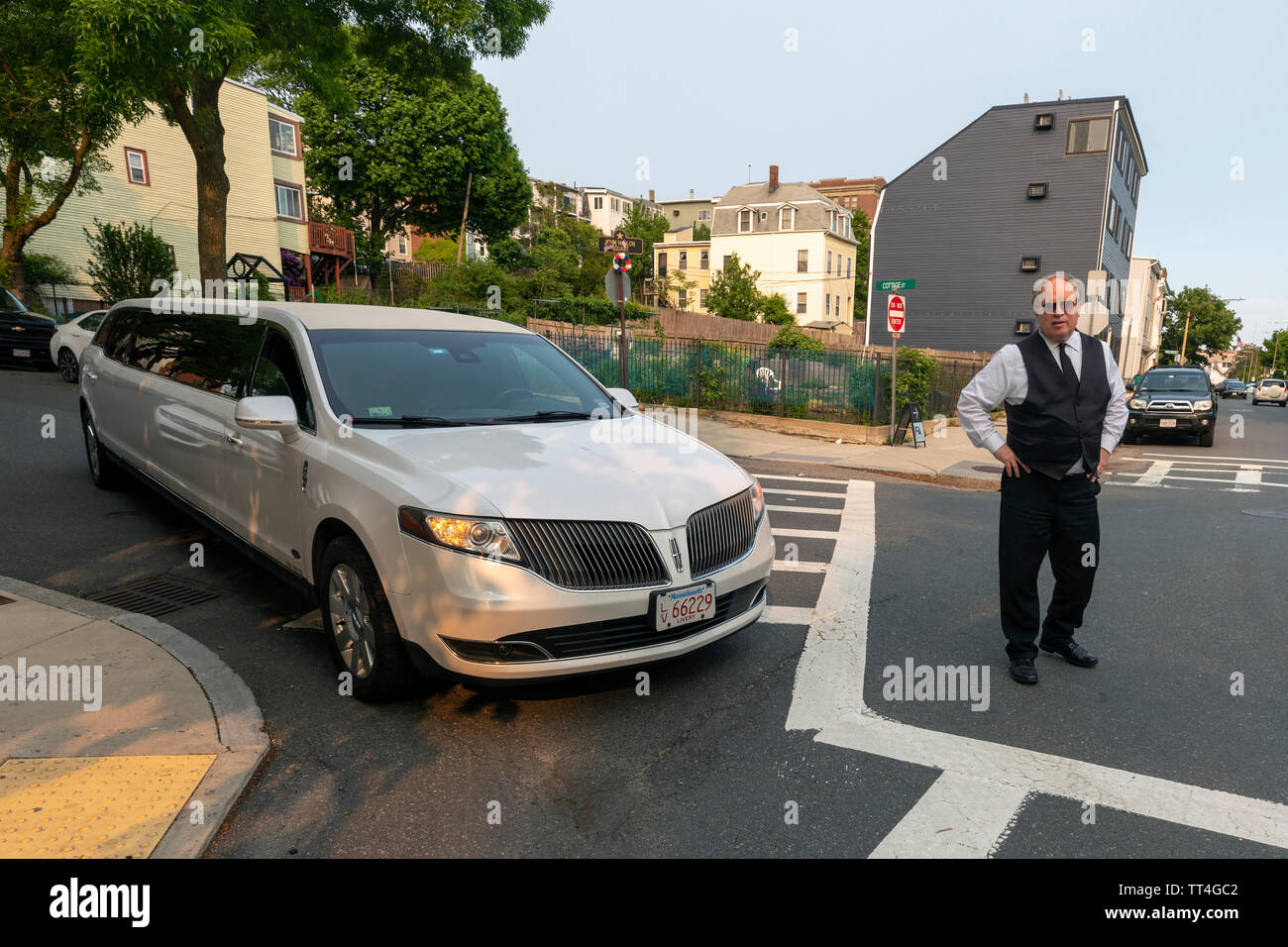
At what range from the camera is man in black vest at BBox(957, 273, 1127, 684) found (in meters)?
4.25

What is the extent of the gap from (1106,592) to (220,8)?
51.8 feet

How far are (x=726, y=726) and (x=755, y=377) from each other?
48.9ft

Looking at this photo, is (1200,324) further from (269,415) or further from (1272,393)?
(269,415)

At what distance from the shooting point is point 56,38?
1595cm

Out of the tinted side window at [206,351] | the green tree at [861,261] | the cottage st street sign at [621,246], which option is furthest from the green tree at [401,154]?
the tinted side window at [206,351]

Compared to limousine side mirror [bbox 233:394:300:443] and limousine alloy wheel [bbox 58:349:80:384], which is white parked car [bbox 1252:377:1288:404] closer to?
limousine alloy wheel [bbox 58:349:80:384]

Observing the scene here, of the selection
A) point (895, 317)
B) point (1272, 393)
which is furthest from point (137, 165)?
point (1272, 393)

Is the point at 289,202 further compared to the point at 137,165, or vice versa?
the point at 289,202

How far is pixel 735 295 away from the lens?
173 ft

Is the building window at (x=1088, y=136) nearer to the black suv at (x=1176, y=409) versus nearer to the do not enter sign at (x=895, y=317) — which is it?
the black suv at (x=1176, y=409)

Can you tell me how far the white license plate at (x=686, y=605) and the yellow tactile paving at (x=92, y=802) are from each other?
198 centimetres

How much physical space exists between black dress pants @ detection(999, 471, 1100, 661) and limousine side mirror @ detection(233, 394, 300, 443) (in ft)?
12.7
